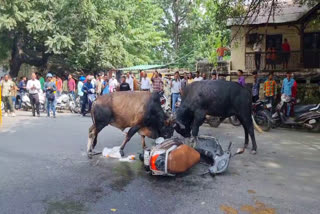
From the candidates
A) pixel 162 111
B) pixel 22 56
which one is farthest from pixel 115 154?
pixel 22 56

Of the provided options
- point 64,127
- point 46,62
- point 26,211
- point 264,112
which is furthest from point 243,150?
point 46,62

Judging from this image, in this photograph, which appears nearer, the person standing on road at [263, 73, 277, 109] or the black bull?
the black bull

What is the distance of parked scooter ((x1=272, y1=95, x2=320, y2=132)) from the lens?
1089 cm

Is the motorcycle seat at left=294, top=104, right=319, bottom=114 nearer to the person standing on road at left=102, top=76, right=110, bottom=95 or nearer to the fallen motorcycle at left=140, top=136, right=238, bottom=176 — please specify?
the fallen motorcycle at left=140, top=136, right=238, bottom=176

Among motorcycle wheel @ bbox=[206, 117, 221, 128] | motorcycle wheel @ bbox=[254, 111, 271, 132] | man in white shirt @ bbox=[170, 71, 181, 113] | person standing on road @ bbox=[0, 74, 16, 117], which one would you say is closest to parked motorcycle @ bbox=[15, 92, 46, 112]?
person standing on road @ bbox=[0, 74, 16, 117]

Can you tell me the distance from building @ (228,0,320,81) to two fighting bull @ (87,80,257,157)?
7741 mm

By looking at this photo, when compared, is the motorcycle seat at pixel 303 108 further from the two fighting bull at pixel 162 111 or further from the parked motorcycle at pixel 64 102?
the parked motorcycle at pixel 64 102

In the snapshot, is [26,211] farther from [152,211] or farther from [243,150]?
[243,150]

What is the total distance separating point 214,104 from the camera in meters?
7.90

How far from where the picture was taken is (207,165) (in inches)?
254

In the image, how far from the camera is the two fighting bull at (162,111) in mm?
7266

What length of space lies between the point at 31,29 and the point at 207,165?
15.9 meters

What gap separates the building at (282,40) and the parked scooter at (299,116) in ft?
13.9

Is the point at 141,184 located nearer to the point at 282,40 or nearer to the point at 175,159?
the point at 175,159
